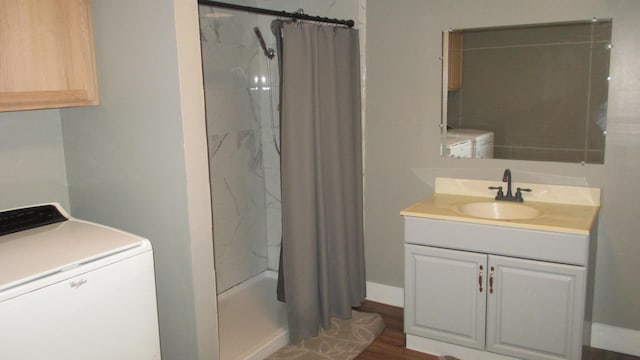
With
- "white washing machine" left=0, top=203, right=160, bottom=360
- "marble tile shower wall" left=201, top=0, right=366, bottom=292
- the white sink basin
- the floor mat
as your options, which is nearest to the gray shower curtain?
the floor mat

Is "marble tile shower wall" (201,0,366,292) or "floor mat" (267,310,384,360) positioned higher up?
"marble tile shower wall" (201,0,366,292)

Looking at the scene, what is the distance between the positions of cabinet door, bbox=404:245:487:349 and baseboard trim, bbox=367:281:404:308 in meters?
0.62

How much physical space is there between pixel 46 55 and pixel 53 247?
77 cm

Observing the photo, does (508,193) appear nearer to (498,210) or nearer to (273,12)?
(498,210)

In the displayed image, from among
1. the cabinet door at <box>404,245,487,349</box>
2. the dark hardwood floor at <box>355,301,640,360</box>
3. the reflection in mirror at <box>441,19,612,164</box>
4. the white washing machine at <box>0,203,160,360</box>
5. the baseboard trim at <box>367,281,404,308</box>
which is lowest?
the dark hardwood floor at <box>355,301,640,360</box>

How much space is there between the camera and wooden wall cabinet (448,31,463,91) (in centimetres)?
311

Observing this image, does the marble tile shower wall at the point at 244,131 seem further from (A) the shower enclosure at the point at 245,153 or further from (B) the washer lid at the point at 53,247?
(B) the washer lid at the point at 53,247

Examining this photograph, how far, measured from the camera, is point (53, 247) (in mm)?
1919

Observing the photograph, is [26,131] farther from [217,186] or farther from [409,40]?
[409,40]

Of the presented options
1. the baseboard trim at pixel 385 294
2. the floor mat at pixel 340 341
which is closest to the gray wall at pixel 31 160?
the floor mat at pixel 340 341

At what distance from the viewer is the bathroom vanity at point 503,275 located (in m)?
2.46

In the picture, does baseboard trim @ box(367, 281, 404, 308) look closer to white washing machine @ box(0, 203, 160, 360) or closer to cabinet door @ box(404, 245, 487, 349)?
cabinet door @ box(404, 245, 487, 349)

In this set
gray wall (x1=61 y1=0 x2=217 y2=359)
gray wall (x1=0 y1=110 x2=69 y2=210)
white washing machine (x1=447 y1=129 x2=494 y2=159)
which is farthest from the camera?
white washing machine (x1=447 y1=129 x2=494 y2=159)

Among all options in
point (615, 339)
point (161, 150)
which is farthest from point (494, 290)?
point (161, 150)
